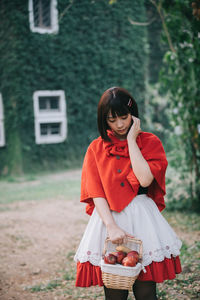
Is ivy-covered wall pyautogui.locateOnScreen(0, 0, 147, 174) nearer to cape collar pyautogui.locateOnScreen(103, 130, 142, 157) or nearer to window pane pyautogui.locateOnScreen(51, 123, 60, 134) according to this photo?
window pane pyautogui.locateOnScreen(51, 123, 60, 134)

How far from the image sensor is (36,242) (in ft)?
13.9

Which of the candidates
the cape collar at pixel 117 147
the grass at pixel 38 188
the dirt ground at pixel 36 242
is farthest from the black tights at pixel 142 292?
the grass at pixel 38 188

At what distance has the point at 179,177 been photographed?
16.0 feet

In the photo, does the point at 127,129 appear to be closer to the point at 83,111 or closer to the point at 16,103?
the point at 16,103

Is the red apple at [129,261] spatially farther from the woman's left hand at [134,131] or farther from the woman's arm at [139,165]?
the woman's left hand at [134,131]

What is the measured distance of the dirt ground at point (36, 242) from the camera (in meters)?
3.15

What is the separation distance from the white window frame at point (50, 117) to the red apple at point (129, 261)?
755 cm

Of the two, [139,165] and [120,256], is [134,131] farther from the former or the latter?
[120,256]

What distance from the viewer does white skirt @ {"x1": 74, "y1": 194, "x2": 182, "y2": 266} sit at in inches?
69.8

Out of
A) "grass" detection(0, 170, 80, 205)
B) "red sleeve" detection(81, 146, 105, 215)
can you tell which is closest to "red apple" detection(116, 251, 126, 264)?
"red sleeve" detection(81, 146, 105, 215)

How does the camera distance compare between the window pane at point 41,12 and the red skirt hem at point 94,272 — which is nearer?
the red skirt hem at point 94,272

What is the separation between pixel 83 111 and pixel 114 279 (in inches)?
325

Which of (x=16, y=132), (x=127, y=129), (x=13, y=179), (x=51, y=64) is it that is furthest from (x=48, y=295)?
(x=51, y=64)

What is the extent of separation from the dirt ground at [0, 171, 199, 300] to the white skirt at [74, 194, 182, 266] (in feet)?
4.03
